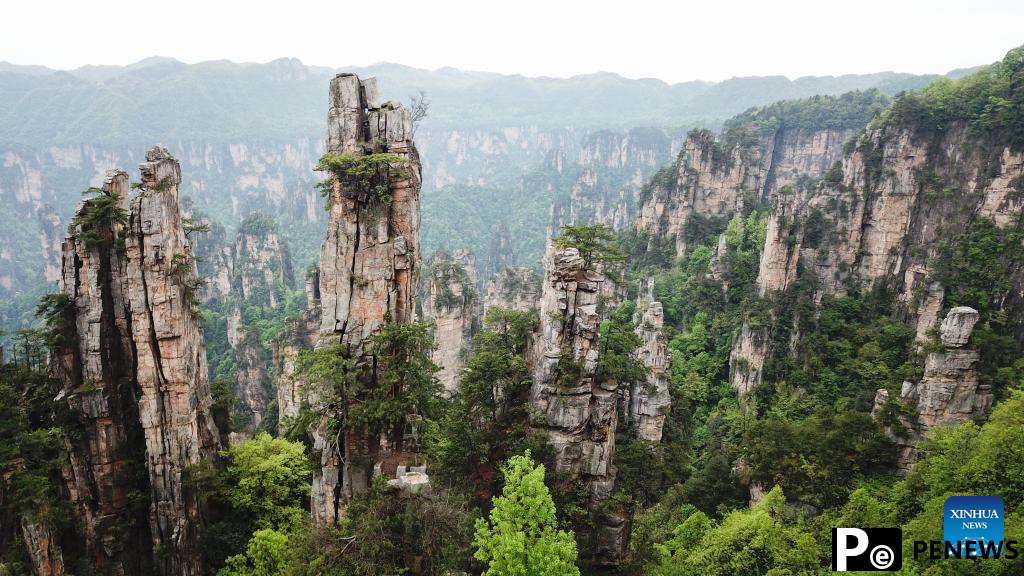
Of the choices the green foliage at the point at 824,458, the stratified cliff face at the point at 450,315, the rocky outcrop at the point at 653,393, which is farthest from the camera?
the stratified cliff face at the point at 450,315

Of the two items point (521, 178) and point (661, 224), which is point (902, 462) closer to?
point (661, 224)

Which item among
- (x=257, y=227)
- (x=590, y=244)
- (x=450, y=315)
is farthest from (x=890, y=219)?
(x=257, y=227)

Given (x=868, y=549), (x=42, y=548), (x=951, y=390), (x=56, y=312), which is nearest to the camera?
(x=42, y=548)

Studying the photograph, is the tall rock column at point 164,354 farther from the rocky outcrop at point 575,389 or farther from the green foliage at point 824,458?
the green foliage at point 824,458

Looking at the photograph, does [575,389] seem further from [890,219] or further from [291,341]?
[890,219]

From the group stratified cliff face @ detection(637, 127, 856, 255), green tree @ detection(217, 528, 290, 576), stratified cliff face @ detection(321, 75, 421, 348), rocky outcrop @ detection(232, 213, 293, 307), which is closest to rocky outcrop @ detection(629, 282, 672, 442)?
stratified cliff face @ detection(321, 75, 421, 348)

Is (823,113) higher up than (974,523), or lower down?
higher up

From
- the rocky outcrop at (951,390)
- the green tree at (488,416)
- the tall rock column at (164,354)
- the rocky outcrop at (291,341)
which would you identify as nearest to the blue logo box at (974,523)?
the rocky outcrop at (951,390)
